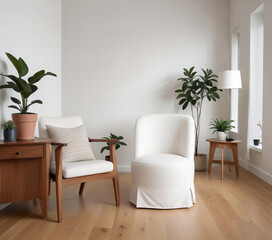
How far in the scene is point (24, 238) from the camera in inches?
84.7

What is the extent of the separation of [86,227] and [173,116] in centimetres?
162

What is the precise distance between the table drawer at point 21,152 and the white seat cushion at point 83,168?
0.24 metres

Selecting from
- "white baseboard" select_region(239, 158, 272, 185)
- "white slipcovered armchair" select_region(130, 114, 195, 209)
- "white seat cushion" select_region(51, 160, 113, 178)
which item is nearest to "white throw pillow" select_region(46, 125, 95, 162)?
"white seat cushion" select_region(51, 160, 113, 178)

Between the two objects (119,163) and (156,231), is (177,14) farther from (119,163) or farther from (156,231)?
(156,231)

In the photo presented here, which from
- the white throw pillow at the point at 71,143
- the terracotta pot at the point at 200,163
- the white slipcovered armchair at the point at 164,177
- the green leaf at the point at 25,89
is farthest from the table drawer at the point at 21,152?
the terracotta pot at the point at 200,163

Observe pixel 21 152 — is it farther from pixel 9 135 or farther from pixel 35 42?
pixel 35 42

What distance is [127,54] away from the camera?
4.77m

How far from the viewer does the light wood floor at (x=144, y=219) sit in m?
2.21

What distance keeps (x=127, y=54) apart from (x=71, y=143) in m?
2.31

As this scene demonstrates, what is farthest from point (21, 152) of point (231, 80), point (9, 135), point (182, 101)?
point (231, 80)

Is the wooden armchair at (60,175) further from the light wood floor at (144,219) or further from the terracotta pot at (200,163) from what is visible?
the terracotta pot at (200,163)

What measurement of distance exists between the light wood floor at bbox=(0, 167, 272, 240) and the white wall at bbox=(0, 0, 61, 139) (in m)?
1.09

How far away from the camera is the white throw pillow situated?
9.45 feet

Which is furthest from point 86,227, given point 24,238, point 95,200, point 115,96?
point 115,96
